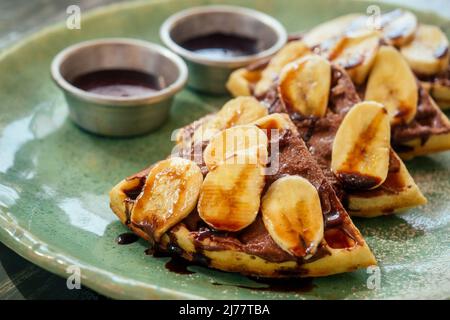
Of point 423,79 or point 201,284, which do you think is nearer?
point 201,284

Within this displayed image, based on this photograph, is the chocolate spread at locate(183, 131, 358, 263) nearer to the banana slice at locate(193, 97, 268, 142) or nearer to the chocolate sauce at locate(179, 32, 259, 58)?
the banana slice at locate(193, 97, 268, 142)

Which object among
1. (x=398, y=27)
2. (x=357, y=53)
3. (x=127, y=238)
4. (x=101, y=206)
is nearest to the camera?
(x=127, y=238)

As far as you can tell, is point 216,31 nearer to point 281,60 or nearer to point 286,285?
point 281,60

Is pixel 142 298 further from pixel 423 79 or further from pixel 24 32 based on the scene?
pixel 24 32

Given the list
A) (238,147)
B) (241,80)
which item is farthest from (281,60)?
(238,147)

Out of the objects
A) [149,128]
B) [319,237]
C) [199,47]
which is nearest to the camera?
[319,237]

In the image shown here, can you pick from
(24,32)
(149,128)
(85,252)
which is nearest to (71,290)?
(85,252)

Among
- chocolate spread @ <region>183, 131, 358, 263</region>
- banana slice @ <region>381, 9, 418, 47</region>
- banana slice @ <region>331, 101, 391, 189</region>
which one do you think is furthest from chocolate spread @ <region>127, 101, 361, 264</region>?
banana slice @ <region>381, 9, 418, 47</region>
